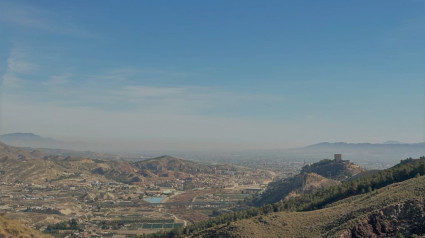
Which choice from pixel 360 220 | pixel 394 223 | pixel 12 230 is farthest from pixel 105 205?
pixel 394 223

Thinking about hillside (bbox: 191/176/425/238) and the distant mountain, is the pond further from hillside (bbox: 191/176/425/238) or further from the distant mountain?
hillside (bbox: 191/176/425/238)

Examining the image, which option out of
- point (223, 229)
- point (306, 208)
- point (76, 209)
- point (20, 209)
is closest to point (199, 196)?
point (76, 209)

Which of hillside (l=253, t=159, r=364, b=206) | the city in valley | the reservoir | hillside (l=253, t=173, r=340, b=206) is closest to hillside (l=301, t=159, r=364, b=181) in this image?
hillside (l=253, t=159, r=364, b=206)

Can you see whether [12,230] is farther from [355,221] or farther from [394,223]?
[394,223]

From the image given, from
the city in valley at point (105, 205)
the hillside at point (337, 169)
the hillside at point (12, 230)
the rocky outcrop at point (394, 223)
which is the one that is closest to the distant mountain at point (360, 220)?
the rocky outcrop at point (394, 223)

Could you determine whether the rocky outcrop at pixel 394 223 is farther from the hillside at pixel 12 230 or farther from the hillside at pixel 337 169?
the hillside at pixel 337 169

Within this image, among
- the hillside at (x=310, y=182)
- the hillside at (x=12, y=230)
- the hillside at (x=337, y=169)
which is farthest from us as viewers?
the hillside at (x=337, y=169)

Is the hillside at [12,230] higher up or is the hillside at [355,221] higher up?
the hillside at [355,221]

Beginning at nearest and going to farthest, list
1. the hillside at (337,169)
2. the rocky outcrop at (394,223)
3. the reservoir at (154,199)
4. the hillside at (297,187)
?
the rocky outcrop at (394,223) < the hillside at (297,187) < the hillside at (337,169) < the reservoir at (154,199)
